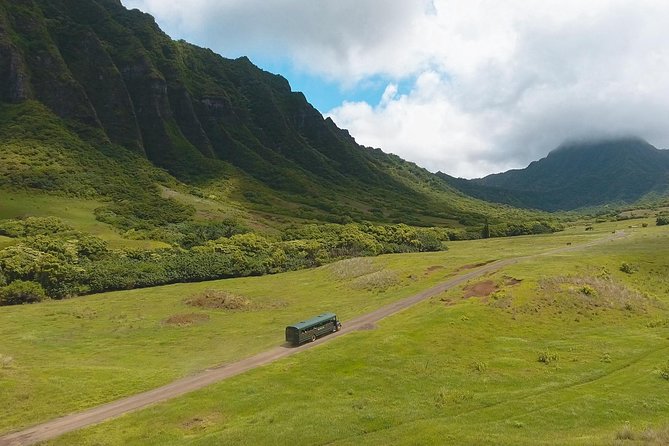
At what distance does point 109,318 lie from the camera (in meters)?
72.1

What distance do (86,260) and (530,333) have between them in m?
96.5

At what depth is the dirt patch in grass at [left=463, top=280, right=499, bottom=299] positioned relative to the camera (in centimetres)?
6264

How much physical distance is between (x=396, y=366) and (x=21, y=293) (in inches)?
2968

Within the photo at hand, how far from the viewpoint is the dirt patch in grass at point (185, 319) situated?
68125 millimetres

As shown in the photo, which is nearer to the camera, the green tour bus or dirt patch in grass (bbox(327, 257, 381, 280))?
the green tour bus

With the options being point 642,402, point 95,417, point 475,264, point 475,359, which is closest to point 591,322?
point 475,359

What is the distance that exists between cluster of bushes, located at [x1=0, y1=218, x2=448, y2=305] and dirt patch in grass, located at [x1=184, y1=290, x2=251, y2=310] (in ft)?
80.6

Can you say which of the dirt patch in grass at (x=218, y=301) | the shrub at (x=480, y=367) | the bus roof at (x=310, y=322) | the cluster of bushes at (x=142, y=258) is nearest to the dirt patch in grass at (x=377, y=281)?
the dirt patch in grass at (x=218, y=301)

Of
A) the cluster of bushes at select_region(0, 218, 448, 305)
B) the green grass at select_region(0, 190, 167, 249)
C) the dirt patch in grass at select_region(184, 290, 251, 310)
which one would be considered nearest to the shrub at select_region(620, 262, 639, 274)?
the dirt patch in grass at select_region(184, 290, 251, 310)

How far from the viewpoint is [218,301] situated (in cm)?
8012

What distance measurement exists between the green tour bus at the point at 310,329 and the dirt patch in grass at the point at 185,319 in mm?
22073

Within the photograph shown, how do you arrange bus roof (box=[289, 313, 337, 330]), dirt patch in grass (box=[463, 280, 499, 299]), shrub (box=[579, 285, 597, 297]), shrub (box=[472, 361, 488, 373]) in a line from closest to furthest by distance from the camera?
1. shrub (box=[472, 361, 488, 373])
2. bus roof (box=[289, 313, 337, 330])
3. shrub (box=[579, 285, 597, 297])
4. dirt patch in grass (box=[463, 280, 499, 299])

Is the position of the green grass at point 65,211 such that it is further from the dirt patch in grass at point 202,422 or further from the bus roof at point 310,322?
the dirt patch in grass at point 202,422

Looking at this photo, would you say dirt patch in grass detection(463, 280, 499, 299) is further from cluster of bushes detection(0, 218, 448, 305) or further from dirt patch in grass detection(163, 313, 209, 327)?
cluster of bushes detection(0, 218, 448, 305)
